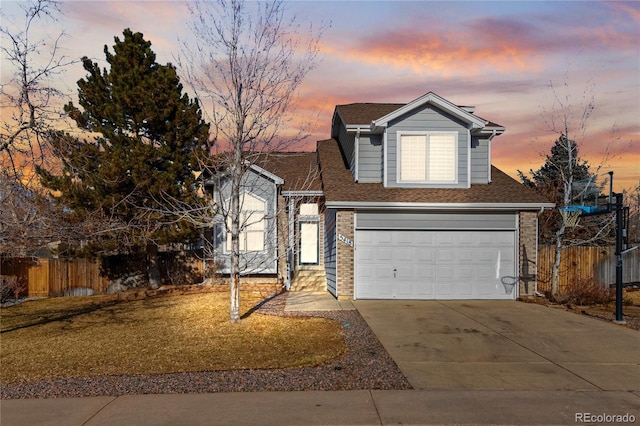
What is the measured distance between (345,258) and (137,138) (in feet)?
27.6

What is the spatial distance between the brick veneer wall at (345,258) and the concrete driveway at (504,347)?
1.03 metres

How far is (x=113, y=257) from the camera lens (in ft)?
62.0

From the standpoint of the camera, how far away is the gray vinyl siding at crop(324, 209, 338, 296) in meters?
15.3

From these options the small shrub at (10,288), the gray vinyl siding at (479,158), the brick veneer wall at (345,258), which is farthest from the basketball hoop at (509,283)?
the small shrub at (10,288)

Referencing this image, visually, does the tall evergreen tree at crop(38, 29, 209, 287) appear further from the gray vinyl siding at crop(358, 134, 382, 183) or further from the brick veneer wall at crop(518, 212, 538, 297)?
the brick veneer wall at crop(518, 212, 538, 297)

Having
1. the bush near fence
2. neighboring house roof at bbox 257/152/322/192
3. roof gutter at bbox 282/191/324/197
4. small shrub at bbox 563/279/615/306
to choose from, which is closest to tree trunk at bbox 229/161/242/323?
roof gutter at bbox 282/191/324/197

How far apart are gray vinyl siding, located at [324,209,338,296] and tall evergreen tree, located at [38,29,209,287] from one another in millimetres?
4853

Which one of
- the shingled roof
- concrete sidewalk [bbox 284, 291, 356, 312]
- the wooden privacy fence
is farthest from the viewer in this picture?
the wooden privacy fence

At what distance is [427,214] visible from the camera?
14938mm

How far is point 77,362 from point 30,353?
1.49m

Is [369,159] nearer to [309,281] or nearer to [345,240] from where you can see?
[345,240]

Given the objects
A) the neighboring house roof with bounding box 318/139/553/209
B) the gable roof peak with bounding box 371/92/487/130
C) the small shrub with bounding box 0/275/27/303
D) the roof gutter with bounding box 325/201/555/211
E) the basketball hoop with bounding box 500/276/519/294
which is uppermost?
the gable roof peak with bounding box 371/92/487/130

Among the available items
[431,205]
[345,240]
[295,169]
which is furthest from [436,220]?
[295,169]

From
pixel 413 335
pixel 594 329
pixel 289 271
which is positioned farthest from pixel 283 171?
pixel 594 329
